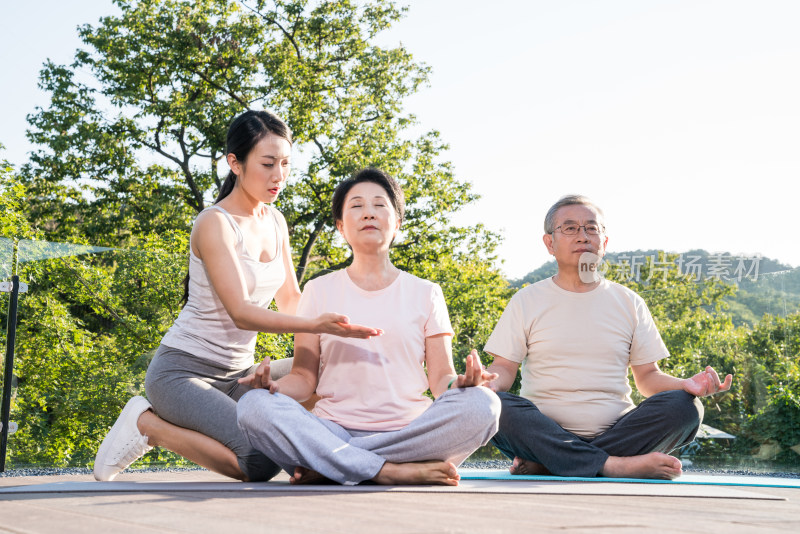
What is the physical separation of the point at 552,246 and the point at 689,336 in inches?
102

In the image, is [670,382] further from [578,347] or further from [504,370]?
[504,370]

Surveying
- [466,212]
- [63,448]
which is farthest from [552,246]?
[466,212]

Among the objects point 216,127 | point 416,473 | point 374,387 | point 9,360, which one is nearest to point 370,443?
point 416,473

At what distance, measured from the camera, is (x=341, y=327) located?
2.35 meters

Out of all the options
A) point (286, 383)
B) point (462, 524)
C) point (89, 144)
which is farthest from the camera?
point (89, 144)

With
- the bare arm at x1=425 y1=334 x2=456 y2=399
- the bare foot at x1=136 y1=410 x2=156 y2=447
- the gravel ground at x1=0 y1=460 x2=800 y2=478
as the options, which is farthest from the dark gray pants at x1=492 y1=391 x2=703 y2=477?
the gravel ground at x1=0 y1=460 x2=800 y2=478

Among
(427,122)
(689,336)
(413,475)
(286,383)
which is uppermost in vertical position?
(427,122)

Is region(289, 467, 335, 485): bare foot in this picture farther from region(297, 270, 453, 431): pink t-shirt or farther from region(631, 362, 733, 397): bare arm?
region(631, 362, 733, 397): bare arm

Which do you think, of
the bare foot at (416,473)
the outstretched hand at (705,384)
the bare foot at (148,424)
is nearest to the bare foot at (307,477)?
the bare foot at (416,473)

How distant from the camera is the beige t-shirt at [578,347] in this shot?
3127 mm

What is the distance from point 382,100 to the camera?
16.0 meters

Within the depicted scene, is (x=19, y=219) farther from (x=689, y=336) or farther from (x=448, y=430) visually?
(x=448, y=430)

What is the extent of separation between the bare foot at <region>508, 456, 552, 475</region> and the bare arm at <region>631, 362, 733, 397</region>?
20.6 inches

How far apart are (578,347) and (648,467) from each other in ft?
1.70
